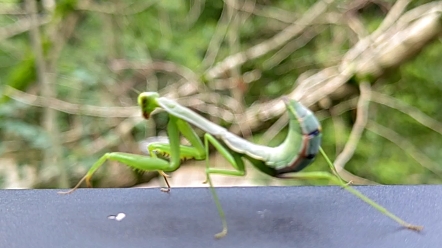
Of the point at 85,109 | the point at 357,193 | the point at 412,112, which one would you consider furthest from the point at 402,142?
the point at 357,193

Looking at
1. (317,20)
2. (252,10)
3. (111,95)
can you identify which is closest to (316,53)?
(317,20)

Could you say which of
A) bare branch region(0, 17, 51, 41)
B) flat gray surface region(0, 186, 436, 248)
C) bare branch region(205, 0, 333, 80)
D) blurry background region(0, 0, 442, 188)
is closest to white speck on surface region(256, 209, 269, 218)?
flat gray surface region(0, 186, 436, 248)

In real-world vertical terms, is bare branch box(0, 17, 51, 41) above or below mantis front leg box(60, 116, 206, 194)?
above

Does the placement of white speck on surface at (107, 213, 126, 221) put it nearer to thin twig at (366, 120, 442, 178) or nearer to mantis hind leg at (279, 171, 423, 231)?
mantis hind leg at (279, 171, 423, 231)

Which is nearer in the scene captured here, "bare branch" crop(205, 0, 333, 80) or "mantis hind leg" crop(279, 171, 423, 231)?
"mantis hind leg" crop(279, 171, 423, 231)

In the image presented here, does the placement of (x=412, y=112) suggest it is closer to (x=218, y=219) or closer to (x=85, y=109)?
(x=85, y=109)

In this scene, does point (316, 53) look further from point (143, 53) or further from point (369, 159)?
point (143, 53)
